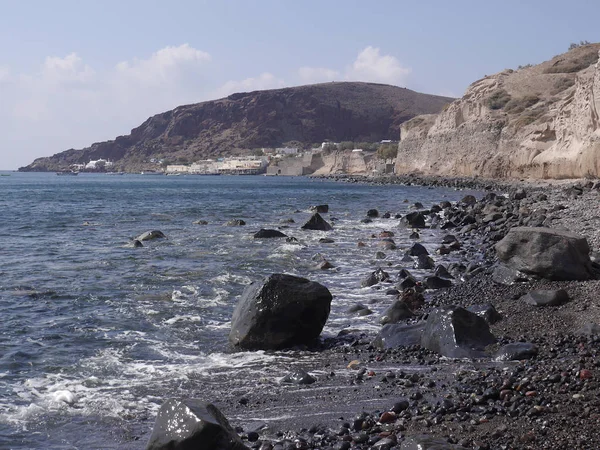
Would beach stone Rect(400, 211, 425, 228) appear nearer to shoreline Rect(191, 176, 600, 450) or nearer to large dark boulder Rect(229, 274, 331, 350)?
shoreline Rect(191, 176, 600, 450)

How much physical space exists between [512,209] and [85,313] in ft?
67.7

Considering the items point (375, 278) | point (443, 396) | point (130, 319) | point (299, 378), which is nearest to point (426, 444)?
point (443, 396)

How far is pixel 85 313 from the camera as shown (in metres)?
12.5

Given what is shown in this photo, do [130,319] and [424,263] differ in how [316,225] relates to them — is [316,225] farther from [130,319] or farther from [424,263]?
[130,319]

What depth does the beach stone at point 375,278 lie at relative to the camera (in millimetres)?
15148

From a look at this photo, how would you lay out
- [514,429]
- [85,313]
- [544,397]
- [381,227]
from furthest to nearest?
[381,227] → [85,313] → [544,397] → [514,429]

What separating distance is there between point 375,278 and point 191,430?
992cm

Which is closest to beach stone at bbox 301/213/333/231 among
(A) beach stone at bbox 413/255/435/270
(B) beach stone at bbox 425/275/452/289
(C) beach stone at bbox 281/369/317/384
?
(A) beach stone at bbox 413/255/435/270

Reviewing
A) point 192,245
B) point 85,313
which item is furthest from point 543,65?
point 85,313

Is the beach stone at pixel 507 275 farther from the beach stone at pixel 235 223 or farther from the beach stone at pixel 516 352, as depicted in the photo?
the beach stone at pixel 235 223

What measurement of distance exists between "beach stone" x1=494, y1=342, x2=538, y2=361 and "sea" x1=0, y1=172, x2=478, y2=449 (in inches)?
113

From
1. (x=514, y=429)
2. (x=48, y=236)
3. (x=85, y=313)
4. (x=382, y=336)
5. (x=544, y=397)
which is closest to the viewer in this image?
(x=514, y=429)

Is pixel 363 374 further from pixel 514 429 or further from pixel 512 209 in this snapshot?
pixel 512 209

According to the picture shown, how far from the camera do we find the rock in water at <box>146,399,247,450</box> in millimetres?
5836
